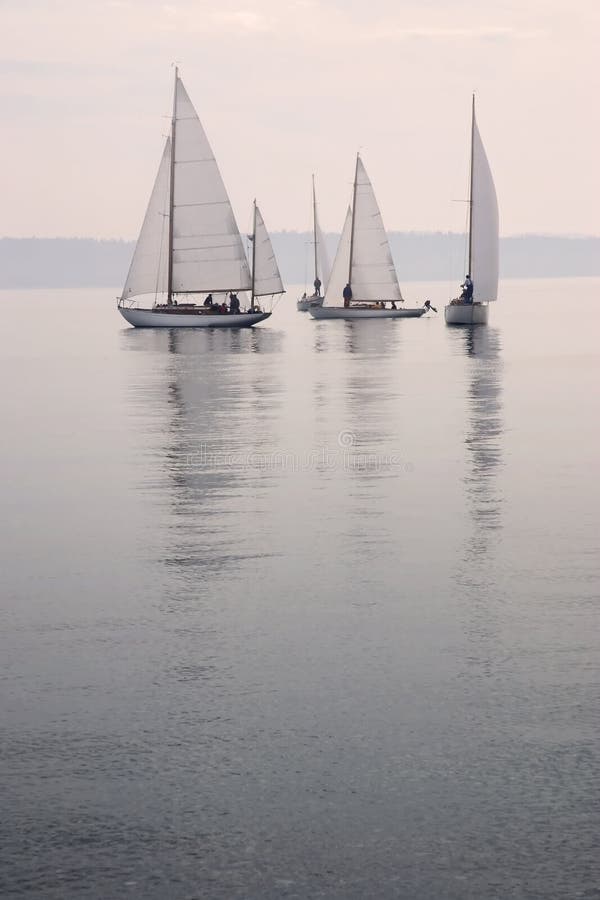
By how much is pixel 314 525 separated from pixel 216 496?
9.13 ft

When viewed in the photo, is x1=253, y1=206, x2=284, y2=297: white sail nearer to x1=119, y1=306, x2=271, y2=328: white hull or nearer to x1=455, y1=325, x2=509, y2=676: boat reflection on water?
x1=119, y1=306, x2=271, y2=328: white hull

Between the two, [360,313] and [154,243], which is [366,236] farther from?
[154,243]

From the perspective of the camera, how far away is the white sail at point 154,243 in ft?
306

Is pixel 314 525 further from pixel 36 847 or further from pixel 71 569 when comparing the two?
pixel 36 847

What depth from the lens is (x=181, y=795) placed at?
24.7ft

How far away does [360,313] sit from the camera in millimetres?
108062

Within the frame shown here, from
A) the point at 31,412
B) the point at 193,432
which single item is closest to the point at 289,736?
the point at 193,432

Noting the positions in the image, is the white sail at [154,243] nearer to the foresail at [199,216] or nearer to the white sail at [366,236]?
the foresail at [199,216]

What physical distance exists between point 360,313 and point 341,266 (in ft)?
12.6

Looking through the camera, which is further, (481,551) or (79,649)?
(481,551)

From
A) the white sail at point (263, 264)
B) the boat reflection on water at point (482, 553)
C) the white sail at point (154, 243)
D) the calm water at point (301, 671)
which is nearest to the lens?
the calm water at point (301, 671)

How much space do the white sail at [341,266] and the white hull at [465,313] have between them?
1321cm

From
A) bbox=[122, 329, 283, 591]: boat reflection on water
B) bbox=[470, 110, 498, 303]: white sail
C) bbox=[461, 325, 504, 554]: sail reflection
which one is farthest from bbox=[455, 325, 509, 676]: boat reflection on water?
bbox=[470, 110, 498, 303]: white sail

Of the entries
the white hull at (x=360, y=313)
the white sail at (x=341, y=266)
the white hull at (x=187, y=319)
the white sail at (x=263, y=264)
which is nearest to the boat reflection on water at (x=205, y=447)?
the white hull at (x=187, y=319)
